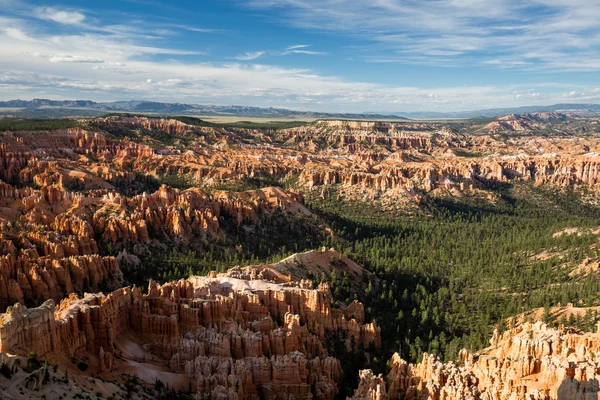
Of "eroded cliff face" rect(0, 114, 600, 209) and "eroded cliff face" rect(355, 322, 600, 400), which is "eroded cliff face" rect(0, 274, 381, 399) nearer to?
"eroded cliff face" rect(355, 322, 600, 400)

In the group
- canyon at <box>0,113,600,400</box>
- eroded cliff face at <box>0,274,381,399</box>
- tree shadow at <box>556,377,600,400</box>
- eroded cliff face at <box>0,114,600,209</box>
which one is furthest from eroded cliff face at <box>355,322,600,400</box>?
eroded cliff face at <box>0,114,600,209</box>

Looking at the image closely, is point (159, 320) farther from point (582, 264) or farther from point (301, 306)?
point (582, 264)

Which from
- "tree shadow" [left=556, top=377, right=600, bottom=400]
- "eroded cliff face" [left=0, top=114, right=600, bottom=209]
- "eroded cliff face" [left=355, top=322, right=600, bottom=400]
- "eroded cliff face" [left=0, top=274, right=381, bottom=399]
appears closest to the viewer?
"tree shadow" [left=556, top=377, right=600, bottom=400]

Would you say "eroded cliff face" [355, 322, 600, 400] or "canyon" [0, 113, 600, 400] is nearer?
"eroded cliff face" [355, 322, 600, 400]

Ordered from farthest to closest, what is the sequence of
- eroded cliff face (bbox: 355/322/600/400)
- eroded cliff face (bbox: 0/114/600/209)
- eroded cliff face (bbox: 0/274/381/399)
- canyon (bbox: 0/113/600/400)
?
eroded cliff face (bbox: 0/114/600/209), canyon (bbox: 0/113/600/400), eroded cliff face (bbox: 0/274/381/399), eroded cliff face (bbox: 355/322/600/400)

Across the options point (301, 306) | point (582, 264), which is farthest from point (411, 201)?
point (301, 306)

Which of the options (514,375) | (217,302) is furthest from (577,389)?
(217,302)

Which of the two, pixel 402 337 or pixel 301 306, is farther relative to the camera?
pixel 402 337
